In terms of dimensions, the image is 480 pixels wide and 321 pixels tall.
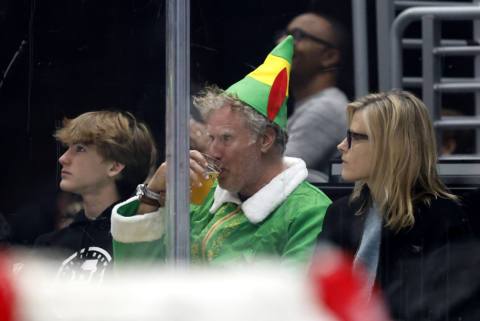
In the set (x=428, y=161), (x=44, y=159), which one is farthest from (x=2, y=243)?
(x=428, y=161)

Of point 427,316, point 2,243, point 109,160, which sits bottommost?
point 427,316

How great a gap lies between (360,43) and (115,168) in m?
0.83

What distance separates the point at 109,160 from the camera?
3.50 metres

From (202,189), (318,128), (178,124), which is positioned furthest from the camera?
(318,128)

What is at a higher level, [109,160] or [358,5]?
[358,5]

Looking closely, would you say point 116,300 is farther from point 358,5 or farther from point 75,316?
point 358,5

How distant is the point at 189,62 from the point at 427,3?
2.71ft

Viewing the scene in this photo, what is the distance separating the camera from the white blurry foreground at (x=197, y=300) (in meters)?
1.84

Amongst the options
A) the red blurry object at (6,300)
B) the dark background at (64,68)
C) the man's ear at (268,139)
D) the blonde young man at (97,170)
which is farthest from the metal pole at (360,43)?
the red blurry object at (6,300)

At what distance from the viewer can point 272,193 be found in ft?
11.8

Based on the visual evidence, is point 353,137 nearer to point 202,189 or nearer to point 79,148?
point 202,189

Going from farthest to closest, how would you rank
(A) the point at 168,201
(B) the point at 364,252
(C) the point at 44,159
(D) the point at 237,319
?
(B) the point at 364,252 < (C) the point at 44,159 < (A) the point at 168,201 < (D) the point at 237,319

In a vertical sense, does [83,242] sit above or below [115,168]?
below

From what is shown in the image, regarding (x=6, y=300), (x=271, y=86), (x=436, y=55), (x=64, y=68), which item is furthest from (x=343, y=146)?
(x=6, y=300)
